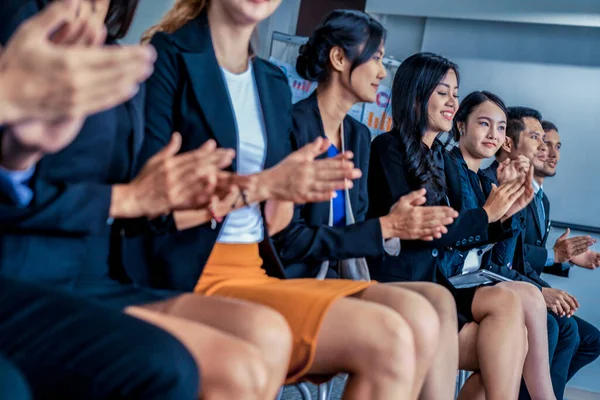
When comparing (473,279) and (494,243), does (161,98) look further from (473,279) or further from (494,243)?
(494,243)

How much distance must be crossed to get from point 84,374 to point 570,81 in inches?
215

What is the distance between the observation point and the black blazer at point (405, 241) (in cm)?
235

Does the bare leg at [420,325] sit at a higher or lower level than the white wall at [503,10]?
lower

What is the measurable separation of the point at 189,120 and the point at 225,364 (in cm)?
64

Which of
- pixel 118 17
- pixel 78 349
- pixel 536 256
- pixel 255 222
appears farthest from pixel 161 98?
pixel 536 256

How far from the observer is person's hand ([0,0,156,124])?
0.80 meters

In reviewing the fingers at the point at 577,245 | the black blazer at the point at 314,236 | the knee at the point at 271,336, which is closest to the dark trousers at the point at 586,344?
the fingers at the point at 577,245

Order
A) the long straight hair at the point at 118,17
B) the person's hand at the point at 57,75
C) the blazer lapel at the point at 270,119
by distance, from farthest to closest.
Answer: the blazer lapel at the point at 270,119 < the long straight hair at the point at 118,17 < the person's hand at the point at 57,75

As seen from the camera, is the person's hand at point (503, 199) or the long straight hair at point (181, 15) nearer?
the long straight hair at point (181, 15)

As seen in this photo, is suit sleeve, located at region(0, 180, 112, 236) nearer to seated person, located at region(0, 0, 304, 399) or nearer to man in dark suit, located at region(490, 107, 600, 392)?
seated person, located at region(0, 0, 304, 399)

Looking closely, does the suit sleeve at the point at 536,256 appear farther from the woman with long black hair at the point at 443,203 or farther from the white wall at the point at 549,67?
the white wall at the point at 549,67

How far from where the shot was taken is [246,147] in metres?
1.70

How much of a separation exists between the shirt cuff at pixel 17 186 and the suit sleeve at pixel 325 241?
0.80 metres

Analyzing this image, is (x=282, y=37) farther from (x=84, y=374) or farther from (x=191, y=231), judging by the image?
(x=84, y=374)
